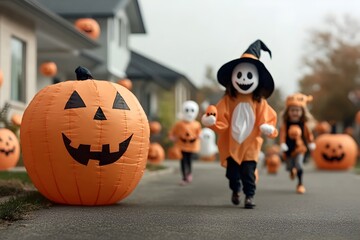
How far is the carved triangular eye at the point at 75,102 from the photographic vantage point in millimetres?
7707

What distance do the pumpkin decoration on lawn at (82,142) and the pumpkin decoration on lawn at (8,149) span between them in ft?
17.9

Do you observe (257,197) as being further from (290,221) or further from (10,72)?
(10,72)

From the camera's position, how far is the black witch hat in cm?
895

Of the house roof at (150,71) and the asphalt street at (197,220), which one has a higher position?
the house roof at (150,71)

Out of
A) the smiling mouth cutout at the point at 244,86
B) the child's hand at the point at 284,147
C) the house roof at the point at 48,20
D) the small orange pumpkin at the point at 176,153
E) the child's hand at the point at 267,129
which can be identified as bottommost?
the small orange pumpkin at the point at 176,153

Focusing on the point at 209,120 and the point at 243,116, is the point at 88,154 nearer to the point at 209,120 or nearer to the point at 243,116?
the point at 209,120

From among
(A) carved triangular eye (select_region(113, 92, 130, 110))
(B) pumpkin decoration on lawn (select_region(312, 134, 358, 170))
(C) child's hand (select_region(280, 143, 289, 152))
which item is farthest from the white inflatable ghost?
(A) carved triangular eye (select_region(113, 92, 130, 110))

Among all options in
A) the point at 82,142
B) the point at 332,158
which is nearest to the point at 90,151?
the point at 82,142

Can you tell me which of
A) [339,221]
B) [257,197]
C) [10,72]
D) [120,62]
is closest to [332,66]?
[120,62]

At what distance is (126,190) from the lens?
820cm

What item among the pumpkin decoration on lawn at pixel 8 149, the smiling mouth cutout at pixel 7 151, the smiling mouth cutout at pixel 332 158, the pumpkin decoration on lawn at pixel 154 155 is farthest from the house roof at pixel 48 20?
the smiling mouth cutout at pixel 332 158

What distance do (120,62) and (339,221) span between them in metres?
24.2

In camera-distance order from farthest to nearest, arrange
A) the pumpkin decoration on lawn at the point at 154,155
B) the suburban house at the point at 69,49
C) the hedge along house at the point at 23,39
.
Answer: the pumpkin decoration on lawn at the point at 154,155, the suburban house at the point at 69,49, the hedge along house at the point at 23,39

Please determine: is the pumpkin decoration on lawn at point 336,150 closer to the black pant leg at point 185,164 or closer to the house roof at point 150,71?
the black pant leg at point 185,164
